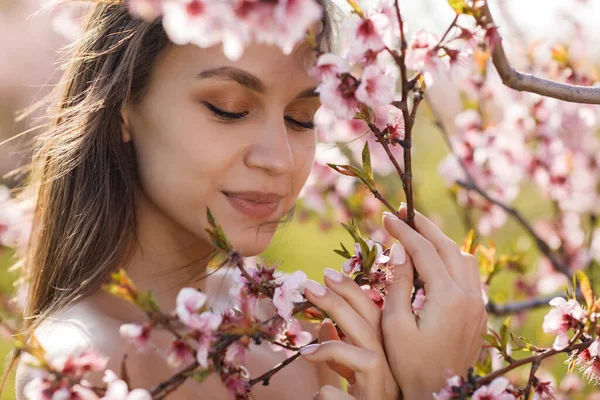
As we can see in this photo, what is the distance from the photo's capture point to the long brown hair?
1191 mm

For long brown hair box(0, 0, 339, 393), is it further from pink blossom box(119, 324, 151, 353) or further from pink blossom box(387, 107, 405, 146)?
pink blossom box(119, 324, 151, 353)

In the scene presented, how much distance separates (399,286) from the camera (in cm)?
99

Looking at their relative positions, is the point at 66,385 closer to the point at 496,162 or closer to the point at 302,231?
the point at 496,162

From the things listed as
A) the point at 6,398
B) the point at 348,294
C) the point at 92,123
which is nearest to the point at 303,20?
the point at 348,294

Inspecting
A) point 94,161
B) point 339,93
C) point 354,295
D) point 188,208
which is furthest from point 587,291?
point 94,161

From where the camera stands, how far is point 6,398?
10.7 feet

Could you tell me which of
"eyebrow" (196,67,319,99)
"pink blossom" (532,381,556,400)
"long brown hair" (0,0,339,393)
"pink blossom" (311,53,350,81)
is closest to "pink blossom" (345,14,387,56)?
"pink blossom" (311,53,350,81)

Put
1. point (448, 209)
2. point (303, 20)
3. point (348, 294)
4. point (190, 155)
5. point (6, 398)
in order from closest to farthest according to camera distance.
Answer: point (303, 20) → point (348, 294) → point (190, 155) → point (6, 398) → point (448, 209)

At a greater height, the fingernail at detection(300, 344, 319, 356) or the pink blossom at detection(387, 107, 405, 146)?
the pink blossom at detection(387, 107, 405, 146)

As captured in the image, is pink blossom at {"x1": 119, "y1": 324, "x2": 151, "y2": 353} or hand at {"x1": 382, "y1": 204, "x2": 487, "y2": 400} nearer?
pink blossom at {"x1": 119, "y1": 324, "x2": 151, "y2": 353}

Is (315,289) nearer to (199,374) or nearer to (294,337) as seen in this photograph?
(294,337)

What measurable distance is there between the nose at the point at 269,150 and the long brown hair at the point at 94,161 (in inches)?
7.6

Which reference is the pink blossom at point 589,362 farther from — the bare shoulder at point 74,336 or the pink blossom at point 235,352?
the bare shoulder at point 74,336

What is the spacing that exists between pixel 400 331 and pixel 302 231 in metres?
6.52
